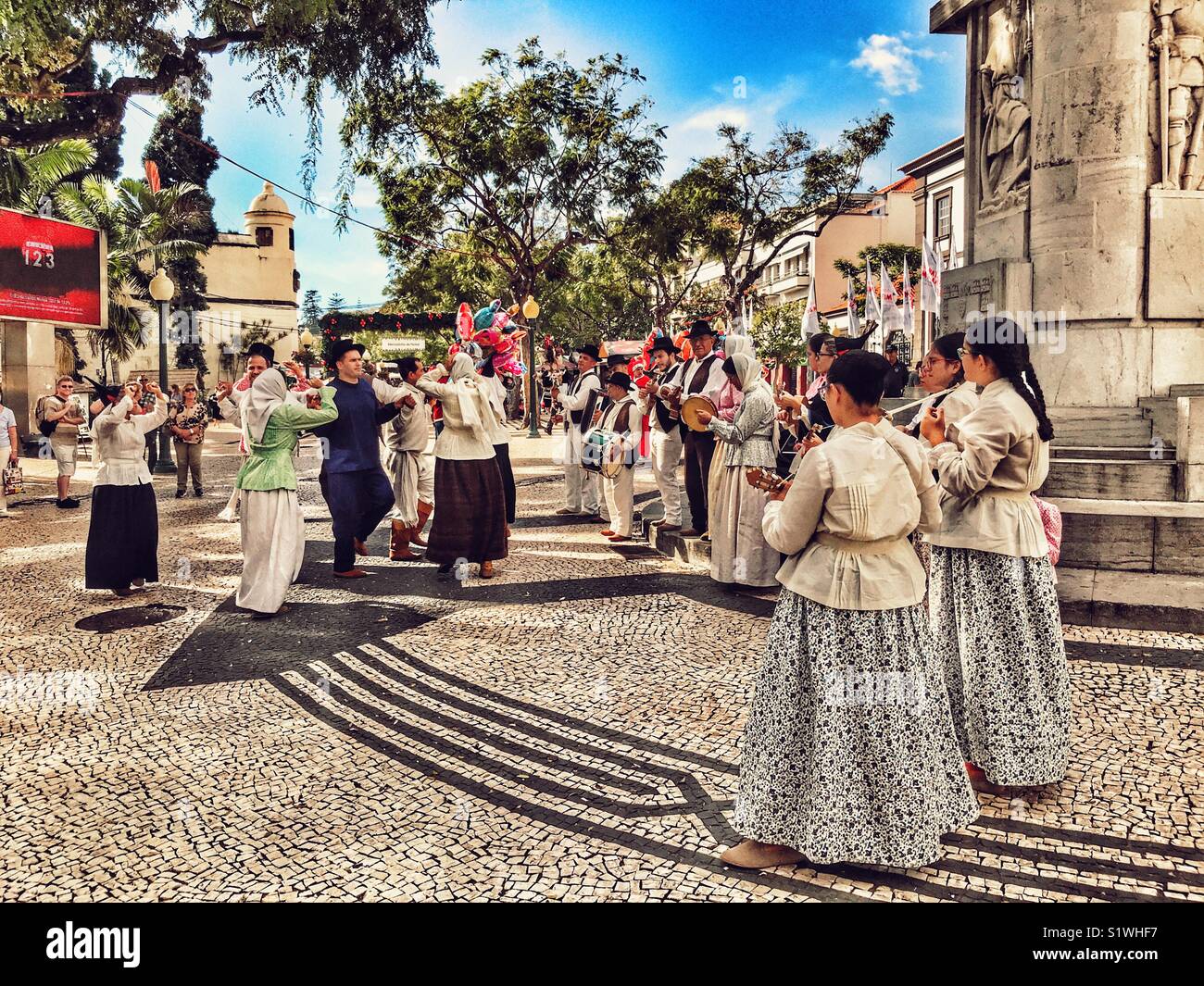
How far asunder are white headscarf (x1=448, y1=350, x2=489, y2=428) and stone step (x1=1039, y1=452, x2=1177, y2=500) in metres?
4.50

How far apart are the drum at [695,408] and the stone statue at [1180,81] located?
13.3 feet

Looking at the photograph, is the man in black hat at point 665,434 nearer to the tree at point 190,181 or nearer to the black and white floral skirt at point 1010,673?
the black and white floral skirt at point 1010,673

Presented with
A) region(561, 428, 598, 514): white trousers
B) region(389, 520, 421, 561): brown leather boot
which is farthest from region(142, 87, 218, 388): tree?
region(389, 520, 421, 561): brown leather boot

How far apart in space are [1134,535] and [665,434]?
14.8 feet

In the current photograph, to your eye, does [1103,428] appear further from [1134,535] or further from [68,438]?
[68,438]

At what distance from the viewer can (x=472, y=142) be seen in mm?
20734

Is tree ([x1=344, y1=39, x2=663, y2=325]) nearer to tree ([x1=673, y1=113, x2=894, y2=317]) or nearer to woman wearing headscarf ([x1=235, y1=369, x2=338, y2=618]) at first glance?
tree ([x1=673, y1=113, x2=894, y2=317])

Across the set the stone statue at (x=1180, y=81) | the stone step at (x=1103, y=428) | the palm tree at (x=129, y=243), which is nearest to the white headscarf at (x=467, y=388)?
the stone step at (x=1103, y=428)

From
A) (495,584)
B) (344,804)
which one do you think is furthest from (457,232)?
(344,804)

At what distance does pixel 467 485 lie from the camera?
805 cm

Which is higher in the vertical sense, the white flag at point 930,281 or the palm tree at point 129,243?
the palm tree at point 129,243

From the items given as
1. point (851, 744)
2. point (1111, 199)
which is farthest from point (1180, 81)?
point (851, 744)

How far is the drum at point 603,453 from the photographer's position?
950 centimetres

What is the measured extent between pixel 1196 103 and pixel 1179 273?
1.34 metres
